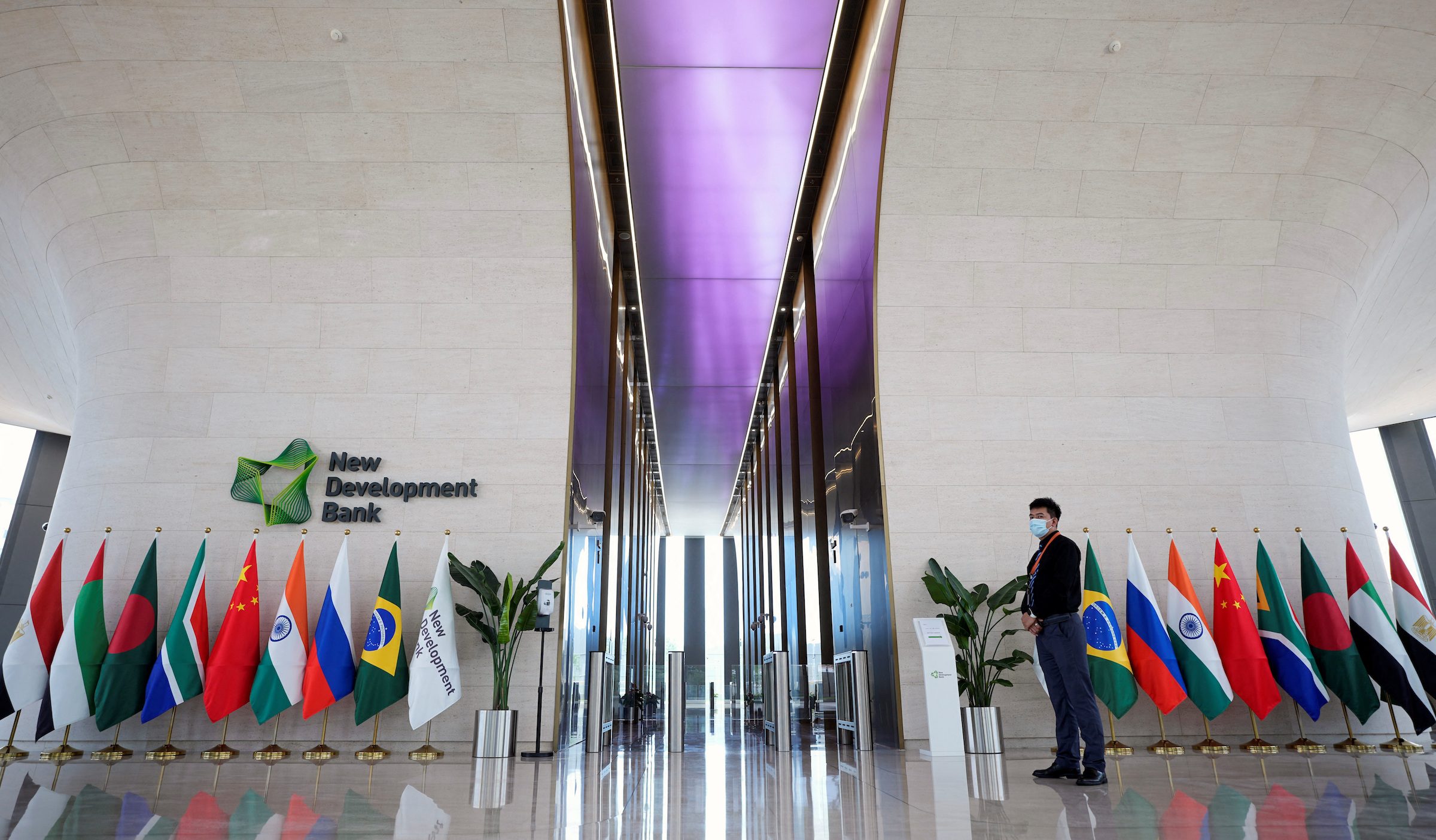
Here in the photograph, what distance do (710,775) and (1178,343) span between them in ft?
19.7

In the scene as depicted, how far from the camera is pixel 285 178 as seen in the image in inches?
305

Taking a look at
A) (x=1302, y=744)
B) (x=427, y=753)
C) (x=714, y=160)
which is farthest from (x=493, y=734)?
(x=714, y=160)

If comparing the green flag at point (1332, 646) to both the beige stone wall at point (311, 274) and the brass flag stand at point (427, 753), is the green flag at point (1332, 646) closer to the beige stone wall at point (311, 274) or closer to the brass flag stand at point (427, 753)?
the beige stone wall at point (311, 274)

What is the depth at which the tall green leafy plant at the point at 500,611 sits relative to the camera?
673 cm

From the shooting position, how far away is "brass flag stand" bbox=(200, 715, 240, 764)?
21.2 feet

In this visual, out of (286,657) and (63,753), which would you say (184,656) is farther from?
(63,753)

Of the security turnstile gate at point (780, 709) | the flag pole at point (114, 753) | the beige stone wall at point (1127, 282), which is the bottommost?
the flag pole at point (114, 753)

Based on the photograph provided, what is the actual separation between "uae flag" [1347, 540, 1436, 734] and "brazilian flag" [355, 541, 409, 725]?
746 centimetres

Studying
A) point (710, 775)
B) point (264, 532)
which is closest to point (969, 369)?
point (710, 775)

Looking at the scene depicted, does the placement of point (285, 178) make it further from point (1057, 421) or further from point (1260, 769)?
point (1260, 769)

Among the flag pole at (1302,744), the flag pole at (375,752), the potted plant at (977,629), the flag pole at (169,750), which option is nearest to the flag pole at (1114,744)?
the potted plant at (977,629)

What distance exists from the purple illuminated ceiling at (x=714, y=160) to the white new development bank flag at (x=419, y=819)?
6827mm

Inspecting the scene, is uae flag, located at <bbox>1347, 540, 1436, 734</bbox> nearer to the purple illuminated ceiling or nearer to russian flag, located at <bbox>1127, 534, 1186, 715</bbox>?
russian flag, located at <bbox>1127, 534, 1186, 715</bbox>

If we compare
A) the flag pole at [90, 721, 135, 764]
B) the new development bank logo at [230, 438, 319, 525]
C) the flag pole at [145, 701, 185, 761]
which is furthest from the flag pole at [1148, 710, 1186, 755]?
the flag pole at [90, 721, 135, 764]
